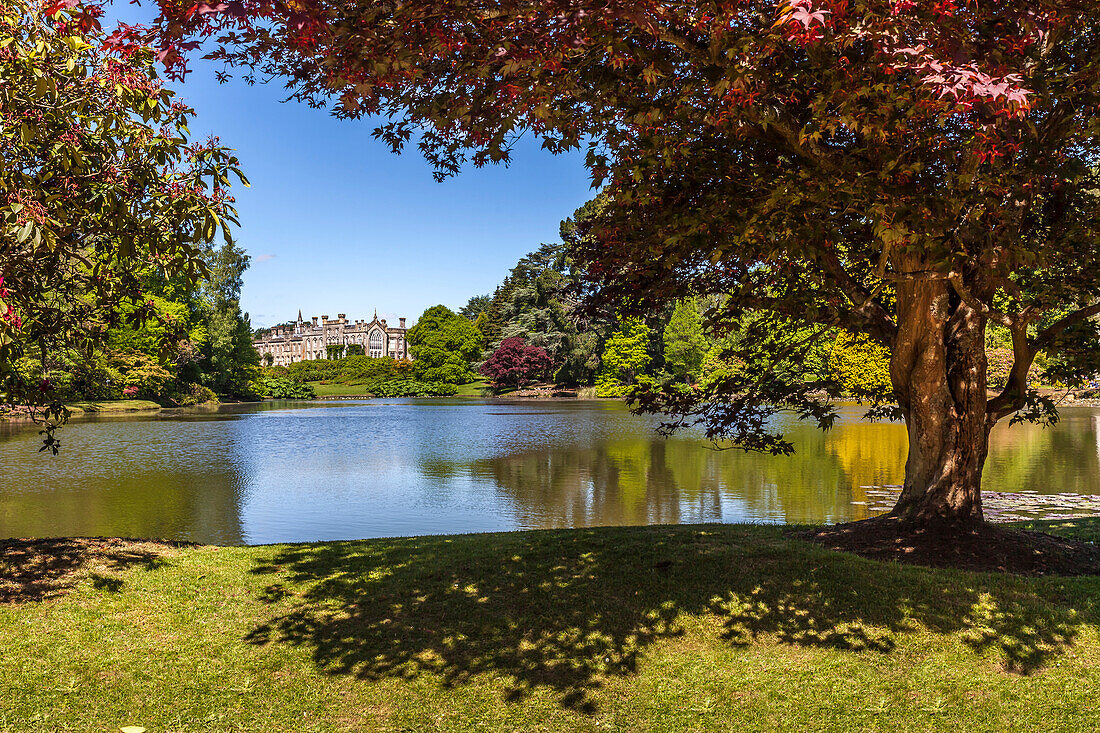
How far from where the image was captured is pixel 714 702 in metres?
4.47

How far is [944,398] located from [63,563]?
8.74 metres

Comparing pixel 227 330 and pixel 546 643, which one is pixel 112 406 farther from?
pixel 546 643

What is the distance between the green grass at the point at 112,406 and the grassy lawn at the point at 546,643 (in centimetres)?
4213

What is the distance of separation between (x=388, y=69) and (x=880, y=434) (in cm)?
2589

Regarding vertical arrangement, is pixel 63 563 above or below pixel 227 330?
below

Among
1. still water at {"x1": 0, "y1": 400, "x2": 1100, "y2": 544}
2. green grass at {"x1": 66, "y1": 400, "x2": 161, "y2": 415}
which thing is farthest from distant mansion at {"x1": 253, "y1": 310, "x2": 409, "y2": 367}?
still water at {"x1": 0, "y1": 400, "x2": 1100, "y2": 544}

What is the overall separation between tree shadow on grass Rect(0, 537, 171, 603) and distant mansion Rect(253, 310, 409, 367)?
121546 mm

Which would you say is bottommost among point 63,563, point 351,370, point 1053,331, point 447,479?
point 447,479

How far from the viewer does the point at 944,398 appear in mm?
7578

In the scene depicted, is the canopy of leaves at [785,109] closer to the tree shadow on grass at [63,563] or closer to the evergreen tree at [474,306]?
the tree shadow on grass at [63,563]

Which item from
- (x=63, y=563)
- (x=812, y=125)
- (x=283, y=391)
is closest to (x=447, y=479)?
(x=63, y=563)

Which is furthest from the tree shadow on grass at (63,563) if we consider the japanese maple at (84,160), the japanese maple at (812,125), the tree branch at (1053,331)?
the tree branch at (1053,331)

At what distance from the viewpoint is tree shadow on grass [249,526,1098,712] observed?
504cm

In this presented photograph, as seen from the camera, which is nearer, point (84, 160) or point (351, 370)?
point (84, 160)
